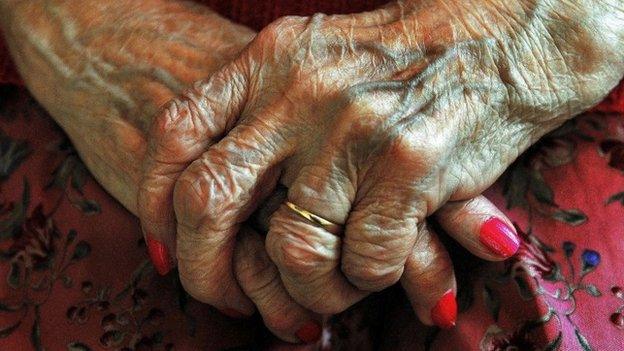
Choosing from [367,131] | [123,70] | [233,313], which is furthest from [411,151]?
[123,70]

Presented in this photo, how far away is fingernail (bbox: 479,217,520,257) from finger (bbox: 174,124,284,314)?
22cm

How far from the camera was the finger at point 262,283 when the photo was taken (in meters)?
0.79

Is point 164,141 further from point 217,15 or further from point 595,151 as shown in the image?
point 595,151

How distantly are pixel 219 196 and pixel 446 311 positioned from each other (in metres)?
0.26

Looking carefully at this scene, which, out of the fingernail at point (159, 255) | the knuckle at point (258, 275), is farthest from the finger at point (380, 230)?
the fingernail at point (159, 255)

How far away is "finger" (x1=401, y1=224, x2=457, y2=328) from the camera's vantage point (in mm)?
766

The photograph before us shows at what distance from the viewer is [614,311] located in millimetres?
767

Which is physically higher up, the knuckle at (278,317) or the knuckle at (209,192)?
the knuckle at (209,192)

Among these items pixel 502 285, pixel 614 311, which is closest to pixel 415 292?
pixel 502 285

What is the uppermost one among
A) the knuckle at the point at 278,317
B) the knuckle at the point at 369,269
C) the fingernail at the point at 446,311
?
the knuckle at the point at 369,269

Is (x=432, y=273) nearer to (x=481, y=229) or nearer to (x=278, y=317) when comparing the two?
(x=481, y=229)

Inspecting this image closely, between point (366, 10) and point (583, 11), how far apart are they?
247mm

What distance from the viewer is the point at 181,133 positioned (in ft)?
2.51

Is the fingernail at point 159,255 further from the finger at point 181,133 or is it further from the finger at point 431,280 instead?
the finger at point 431,280
